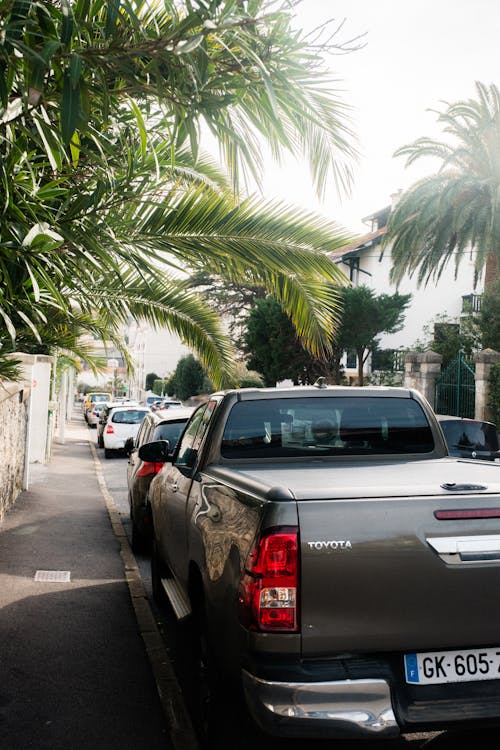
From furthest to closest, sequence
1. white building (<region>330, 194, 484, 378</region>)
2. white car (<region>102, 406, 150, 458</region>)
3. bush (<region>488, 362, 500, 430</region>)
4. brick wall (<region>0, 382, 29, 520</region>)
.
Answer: white building (<region>330, 194, 484, 378</region>)
white car (<region>102, 406, 150, 458</region>)
bush (<region>488, 362, 500, 430</region>)
brick wall (<region>0, 382, 29, 520</region>)

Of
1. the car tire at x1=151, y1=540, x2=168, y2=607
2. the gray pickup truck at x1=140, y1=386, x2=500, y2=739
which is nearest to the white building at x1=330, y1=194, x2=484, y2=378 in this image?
the car tire at x1=151, y1=540, x2=168, y2=607

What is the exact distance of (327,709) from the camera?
9.93 feet

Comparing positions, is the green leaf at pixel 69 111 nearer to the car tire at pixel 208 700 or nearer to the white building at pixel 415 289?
the car tire at pixel 208 700

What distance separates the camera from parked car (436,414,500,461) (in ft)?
37.3

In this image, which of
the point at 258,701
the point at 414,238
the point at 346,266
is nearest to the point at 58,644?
the point at 258,701

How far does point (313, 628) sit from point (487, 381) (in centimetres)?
1758

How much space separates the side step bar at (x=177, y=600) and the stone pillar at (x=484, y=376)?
49.6 ft

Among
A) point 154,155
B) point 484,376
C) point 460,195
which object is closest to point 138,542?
point 154,155

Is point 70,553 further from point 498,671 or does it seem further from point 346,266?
point 346,266

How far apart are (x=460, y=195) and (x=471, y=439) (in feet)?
51.4

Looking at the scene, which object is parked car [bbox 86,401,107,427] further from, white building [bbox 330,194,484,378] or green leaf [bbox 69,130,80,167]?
green leaf [bbox 69,130,80,167]

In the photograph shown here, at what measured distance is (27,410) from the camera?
14039 mm

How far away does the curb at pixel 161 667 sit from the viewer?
427 centimetres

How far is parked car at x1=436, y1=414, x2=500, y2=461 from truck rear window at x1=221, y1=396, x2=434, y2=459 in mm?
6612
